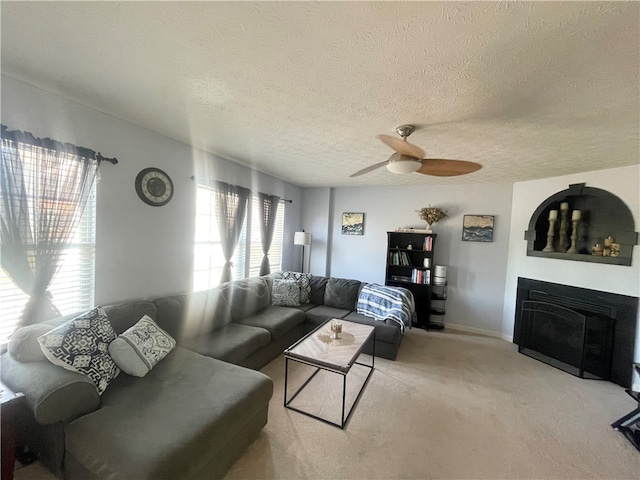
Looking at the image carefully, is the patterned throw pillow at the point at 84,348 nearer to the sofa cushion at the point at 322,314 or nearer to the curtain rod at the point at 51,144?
the curtain rod at the point at 51,144

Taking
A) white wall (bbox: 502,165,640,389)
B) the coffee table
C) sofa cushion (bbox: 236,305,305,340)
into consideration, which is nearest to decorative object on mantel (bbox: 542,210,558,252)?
white wall (bbox: 502,165,640,389)

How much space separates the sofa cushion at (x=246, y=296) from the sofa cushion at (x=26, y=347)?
1628 millimetres

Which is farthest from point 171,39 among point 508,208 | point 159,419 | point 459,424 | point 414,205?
point 508,208

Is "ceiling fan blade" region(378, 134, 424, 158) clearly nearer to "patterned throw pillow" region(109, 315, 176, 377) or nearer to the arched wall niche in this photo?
"patterned throw pillow" region(109, 315, 176, 377)

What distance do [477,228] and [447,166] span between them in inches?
103

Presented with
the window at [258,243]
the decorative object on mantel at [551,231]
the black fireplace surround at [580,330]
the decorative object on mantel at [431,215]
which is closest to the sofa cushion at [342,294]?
the window at [258,243]

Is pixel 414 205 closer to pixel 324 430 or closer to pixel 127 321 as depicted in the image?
pixel 324 430

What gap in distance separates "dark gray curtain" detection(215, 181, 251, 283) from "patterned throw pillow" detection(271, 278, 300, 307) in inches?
26.8

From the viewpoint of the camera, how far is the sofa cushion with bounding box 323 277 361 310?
3.91 metres

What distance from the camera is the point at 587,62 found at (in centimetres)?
129

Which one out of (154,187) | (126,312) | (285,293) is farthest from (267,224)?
(126,312)

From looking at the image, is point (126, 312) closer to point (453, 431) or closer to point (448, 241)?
point (453, 431)

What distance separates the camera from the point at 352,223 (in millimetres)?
5105

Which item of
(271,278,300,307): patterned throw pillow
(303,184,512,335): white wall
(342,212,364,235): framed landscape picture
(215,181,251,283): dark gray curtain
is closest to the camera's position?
(215,181,251,283): dark gray curtain
